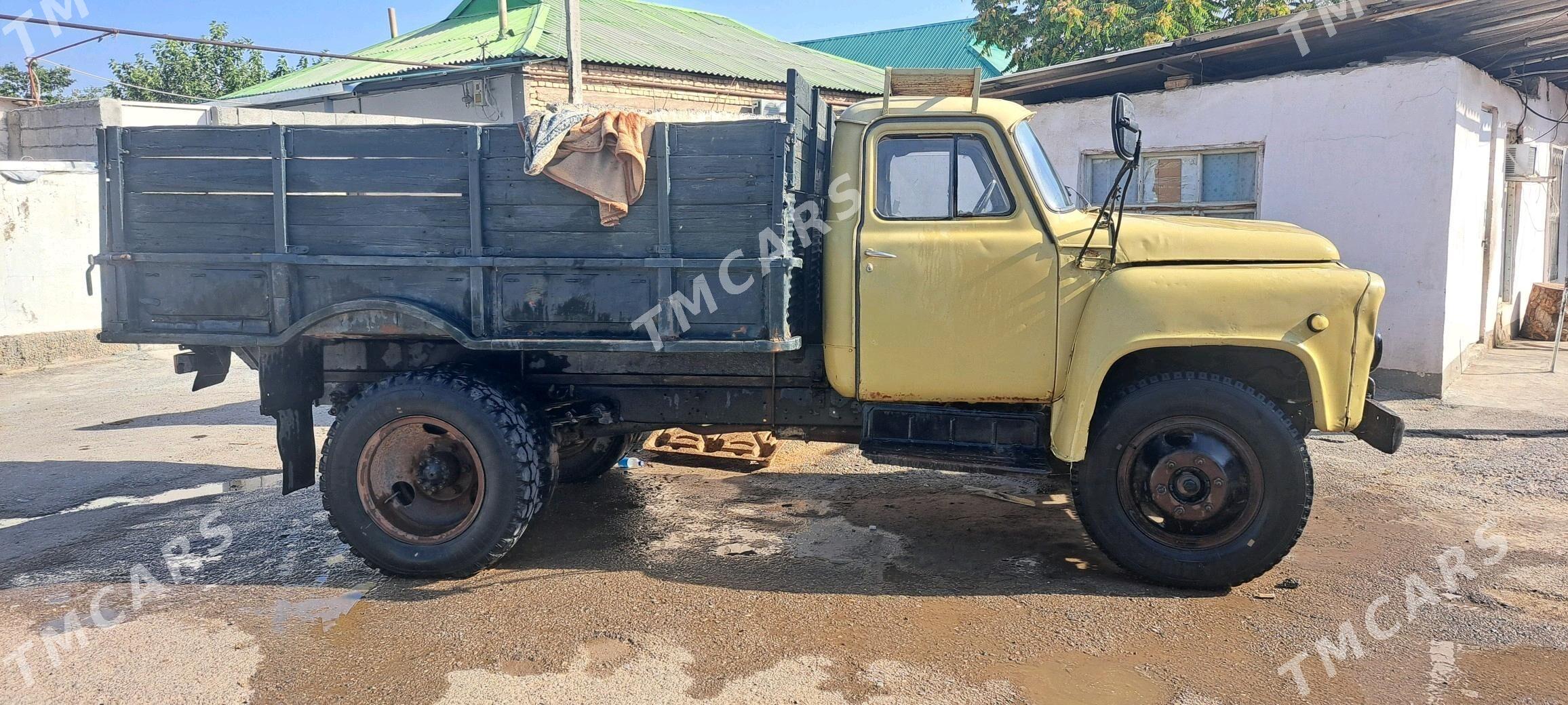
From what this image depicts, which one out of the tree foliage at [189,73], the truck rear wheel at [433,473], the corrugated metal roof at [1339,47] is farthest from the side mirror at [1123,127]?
the tree foliage at [189,73]

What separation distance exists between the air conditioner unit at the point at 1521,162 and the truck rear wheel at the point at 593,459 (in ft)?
30.6

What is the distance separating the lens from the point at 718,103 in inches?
654

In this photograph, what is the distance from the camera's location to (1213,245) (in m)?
4.43

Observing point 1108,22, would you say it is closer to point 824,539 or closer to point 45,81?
point 824,539

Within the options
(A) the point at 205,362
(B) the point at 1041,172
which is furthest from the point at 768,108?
(A) the point at 205,362

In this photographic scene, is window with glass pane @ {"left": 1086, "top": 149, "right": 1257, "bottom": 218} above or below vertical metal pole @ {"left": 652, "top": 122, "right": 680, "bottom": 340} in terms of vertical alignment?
above

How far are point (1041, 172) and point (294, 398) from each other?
3.74 metres

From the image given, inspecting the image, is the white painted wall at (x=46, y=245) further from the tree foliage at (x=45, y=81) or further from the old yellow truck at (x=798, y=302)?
the tree foliage at (x=45, y=81)

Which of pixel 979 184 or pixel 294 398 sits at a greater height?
pixel 979 184

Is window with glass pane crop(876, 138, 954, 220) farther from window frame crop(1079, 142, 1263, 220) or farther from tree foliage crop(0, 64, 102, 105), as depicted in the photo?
tree foliage crop(0, 64, 102, 105)

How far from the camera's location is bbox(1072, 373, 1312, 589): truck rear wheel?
425cm

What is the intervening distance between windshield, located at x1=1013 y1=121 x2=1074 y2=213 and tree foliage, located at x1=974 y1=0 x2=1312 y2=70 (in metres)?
11.3

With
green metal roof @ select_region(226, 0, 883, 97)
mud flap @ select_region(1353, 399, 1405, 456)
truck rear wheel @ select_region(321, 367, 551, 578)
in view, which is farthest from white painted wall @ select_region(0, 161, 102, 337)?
mud flap @ select_region(1353, 399, 1405, 456)

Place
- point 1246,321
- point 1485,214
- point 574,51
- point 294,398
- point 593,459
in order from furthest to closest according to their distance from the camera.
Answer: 1. point 574,51
2. point 1485,214
3. point 593,459
4. point 294,398
5. point 1246,321
